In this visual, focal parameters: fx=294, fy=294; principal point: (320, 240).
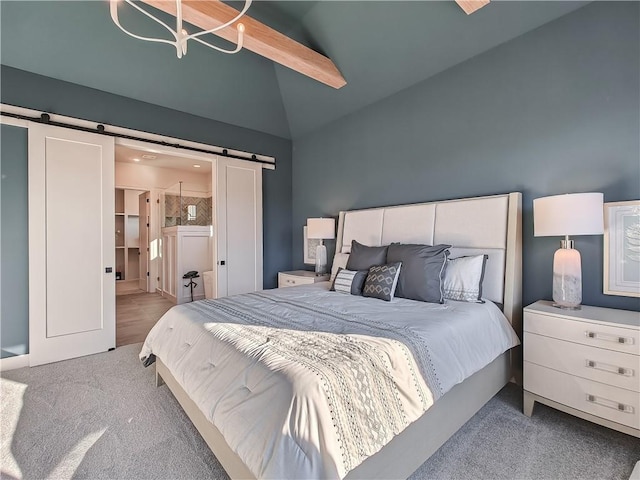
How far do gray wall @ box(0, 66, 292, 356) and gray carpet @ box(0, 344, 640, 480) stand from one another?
4.40ft

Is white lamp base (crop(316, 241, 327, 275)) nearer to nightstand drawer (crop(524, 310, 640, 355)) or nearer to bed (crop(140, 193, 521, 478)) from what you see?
bed (crop(140, 193, 521, 478))

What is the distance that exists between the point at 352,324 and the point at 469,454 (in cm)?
98

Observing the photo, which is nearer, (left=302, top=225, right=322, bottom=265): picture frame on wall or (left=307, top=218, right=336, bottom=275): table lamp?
(left=307, top=218, right=336, bottom=275): table lamp

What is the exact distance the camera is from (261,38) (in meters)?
2.66

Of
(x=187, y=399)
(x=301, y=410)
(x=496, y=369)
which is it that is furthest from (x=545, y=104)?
(x=187, y=399)

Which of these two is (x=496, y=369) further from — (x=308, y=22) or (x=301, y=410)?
(x=308, y=22)

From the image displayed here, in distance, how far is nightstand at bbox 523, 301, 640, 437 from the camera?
5.48 feet

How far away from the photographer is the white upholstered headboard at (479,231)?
2.37 meters

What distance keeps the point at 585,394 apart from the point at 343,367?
1701mm

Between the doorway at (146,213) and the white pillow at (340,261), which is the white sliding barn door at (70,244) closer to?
the doorway at (146,213)


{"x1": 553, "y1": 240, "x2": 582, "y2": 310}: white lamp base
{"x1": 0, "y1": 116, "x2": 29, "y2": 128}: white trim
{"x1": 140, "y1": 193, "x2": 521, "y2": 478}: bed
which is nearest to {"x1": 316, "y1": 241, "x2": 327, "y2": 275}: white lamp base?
{"x1": 140, "y1": 193, "x2": 521, "y2": 478}: bed

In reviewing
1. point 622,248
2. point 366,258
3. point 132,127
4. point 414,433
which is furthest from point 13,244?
point 622,248

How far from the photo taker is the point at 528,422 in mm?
1993

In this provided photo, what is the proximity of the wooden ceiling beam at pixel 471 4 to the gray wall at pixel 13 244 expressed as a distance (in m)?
4.09
